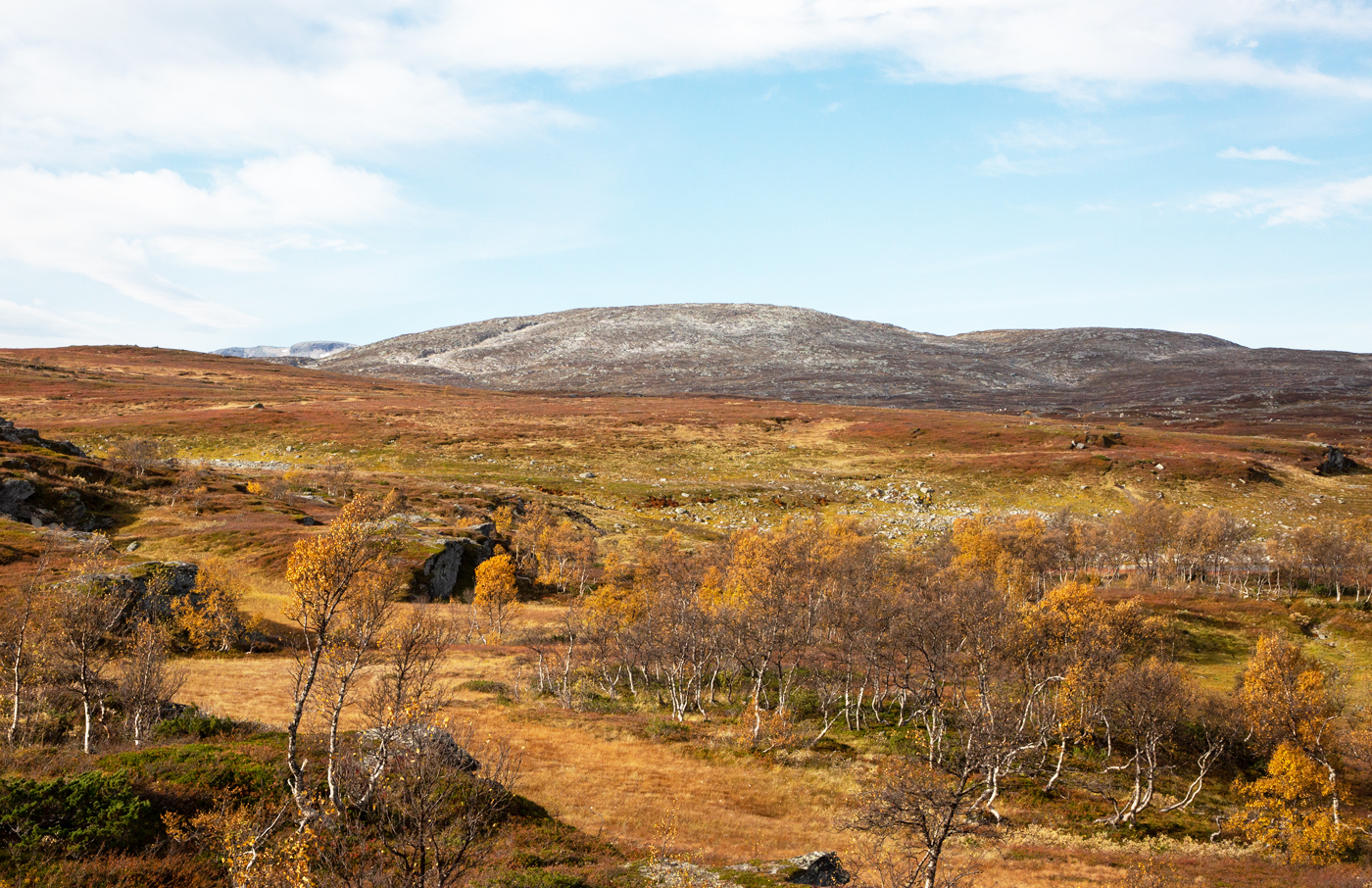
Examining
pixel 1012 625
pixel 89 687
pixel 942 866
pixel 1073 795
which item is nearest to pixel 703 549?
pixel 1012 625

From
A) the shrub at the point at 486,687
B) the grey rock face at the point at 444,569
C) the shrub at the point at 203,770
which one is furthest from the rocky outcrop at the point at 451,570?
the shrub at the point at 203,770

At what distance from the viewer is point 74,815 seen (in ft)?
57.4

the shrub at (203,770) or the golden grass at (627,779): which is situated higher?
the shrub at (203,770)

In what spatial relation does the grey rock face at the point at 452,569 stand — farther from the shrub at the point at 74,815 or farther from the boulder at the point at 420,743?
the shrub at the point at 74,815

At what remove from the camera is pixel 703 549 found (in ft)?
266

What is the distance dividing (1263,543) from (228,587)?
390 feet

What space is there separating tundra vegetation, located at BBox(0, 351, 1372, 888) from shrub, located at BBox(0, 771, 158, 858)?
87 mm

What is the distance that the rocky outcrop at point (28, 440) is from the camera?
86375 mm

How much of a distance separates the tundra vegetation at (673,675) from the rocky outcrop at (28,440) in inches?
171

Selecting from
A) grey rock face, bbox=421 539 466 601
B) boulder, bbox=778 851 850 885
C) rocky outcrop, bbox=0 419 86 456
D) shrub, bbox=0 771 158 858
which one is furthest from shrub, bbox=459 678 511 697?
rocky outcrop, bbox=0 419 86 456

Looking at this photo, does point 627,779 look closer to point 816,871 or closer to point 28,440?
point 816,871

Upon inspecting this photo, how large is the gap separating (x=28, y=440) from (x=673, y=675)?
93604 mm

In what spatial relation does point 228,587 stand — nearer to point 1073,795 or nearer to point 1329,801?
point 1073,795

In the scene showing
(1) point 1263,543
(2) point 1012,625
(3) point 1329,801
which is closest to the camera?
(3) point 1329,801
